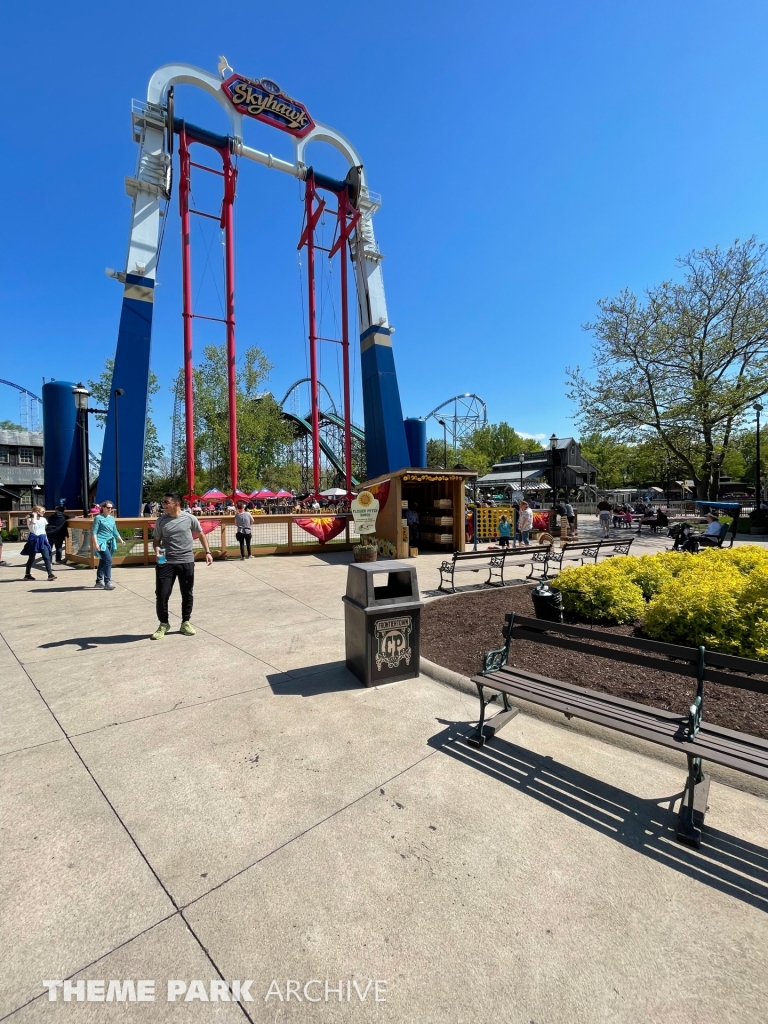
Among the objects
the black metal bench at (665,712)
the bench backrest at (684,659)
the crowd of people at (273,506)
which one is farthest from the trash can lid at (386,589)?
the crowd of people at (273,506)

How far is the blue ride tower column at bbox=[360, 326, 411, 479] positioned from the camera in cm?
2334

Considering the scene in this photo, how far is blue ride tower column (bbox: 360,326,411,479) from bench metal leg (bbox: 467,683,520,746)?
19.6m

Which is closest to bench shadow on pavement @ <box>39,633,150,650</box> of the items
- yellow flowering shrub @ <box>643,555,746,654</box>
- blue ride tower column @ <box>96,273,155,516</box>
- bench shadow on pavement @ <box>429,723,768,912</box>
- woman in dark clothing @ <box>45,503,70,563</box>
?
bench shadow on pavement @ <box>429,723,768,912</box>

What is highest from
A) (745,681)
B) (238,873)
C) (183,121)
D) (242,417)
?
(183,121)

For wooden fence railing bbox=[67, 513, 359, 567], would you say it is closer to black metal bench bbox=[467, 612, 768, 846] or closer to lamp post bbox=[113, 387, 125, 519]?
lamp post bbox=[113, 387, 125, 519]

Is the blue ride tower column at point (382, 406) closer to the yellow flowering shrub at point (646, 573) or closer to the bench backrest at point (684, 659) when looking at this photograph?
the yellow flowering shrub at point (646, 573)

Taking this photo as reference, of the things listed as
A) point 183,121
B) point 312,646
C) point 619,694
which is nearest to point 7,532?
point 183,121

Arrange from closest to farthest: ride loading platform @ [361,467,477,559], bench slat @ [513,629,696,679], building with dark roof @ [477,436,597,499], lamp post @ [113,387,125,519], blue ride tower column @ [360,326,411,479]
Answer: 1. bench slat @ [513,629,696,679]
2. ride loading platform @ [361,467,477,559]
3. lamp post @ [113,387,125,519]
4. blue ride tower column @ [360,326,411,479]
5. building with dark roof @ [477,436,597,499]

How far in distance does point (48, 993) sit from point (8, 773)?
6.08 feet

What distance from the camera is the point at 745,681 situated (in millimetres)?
2617

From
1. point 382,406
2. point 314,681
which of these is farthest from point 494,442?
point 314,681

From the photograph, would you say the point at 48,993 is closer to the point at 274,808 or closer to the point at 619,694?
the point at 274,808

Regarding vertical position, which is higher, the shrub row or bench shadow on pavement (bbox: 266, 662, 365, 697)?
the shrub row

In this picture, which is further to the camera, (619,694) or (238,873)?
(619,694)
